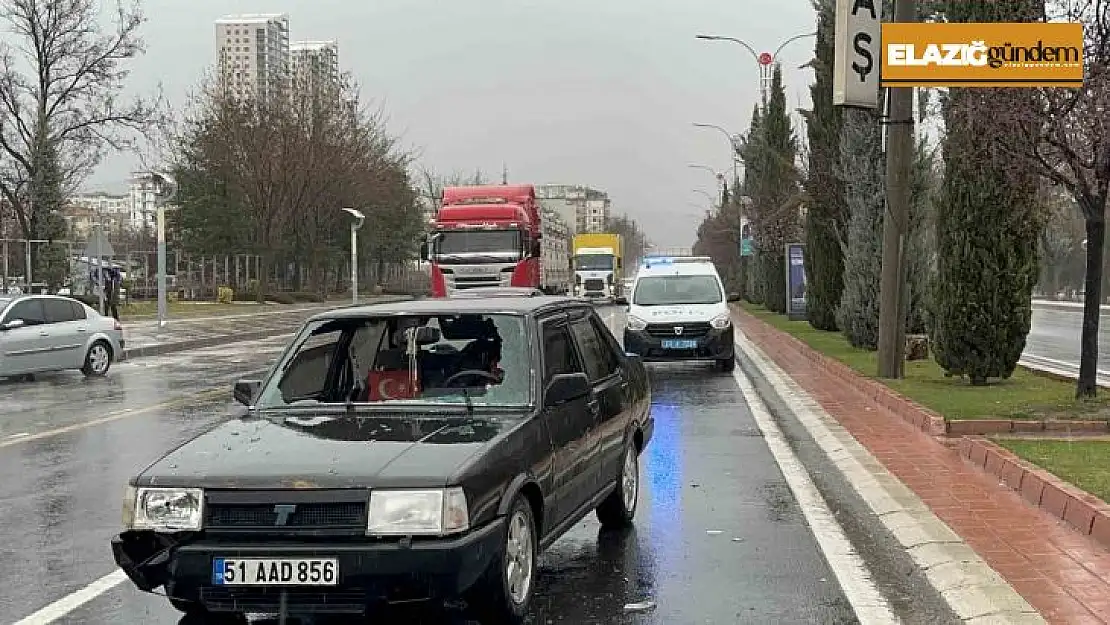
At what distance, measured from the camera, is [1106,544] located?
6.30 m

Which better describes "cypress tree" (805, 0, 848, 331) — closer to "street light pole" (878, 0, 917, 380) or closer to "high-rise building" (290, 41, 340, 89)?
"street light pole" (878, 0, 917, 380)

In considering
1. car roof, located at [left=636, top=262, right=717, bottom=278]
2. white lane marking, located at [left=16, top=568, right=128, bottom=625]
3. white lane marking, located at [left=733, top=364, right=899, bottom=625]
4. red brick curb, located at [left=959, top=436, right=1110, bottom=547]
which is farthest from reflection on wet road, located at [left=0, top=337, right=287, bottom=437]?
red brick curb, located at [left=959, top=436, right=1110, bottom=547]

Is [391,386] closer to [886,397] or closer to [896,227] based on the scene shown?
[886,397]

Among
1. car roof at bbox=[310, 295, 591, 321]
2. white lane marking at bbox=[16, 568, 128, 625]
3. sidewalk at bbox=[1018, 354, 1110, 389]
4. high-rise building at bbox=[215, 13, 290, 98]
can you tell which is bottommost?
sidewalk at bbox=[1018, 354, 1110, 389]

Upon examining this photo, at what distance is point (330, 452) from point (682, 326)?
1330cm

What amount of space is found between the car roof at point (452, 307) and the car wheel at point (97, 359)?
14401 millimetres

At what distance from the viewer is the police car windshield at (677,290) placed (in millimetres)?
18875

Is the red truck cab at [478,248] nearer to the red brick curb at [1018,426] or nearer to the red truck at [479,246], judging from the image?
the red truck at [479,246]

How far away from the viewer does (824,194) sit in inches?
975

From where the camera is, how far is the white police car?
17.8 m

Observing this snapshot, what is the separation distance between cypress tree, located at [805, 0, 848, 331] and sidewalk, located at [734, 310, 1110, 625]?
43.8 feet

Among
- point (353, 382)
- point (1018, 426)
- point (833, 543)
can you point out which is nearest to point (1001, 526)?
point (833, 543)

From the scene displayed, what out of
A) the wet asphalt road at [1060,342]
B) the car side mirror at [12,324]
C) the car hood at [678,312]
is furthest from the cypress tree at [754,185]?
the car side mirror at [12,324]

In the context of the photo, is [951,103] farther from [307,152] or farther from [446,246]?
[307,152]
